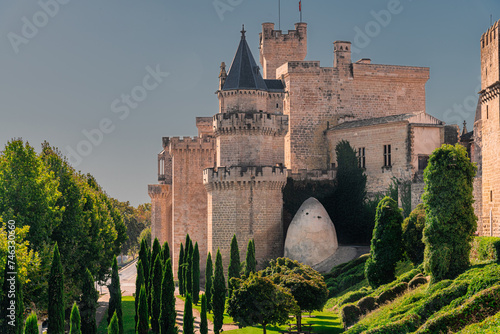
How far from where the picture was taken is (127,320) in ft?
137

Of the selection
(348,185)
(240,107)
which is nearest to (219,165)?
(240,107)

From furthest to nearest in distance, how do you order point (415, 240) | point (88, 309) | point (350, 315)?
point (415, 240)
point (88, 309)
point (350, 315)

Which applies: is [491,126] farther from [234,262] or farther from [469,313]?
[234,262]

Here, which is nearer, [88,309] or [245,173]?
[88,309]

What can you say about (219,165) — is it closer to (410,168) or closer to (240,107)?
(240,107)

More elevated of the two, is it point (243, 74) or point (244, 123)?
point (243, 74)

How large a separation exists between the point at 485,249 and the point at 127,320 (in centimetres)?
2158

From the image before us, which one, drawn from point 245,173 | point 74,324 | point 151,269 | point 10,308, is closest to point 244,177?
point 245,173

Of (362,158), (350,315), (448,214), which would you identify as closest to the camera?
(448,214)

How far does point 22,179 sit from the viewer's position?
1299 inches

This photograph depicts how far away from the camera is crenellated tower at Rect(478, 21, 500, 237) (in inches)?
1241

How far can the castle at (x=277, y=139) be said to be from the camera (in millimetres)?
46469

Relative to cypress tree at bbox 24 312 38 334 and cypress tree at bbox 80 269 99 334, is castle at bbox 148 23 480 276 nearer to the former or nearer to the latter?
cypress tree at bbox 80 269 99 334

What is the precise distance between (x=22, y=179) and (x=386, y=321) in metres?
17.3
